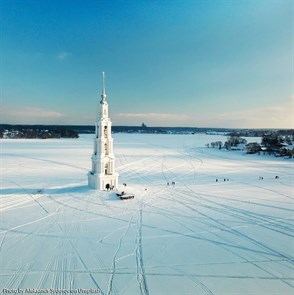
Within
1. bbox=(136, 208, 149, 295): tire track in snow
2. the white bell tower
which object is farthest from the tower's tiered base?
bbox=(136, 208, 149, 295): tire track in snow

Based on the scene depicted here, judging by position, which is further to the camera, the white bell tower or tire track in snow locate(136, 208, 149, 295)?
the white bell tower

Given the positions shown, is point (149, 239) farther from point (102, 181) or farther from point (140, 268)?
point (102, 181)

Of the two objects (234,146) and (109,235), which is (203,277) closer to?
(109,235)

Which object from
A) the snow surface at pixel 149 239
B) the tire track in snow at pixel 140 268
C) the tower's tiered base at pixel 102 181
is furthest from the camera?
the tower's tiered base at pixel 102 181

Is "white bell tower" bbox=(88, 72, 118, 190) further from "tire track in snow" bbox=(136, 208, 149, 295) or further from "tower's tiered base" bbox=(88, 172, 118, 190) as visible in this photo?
"tire track in snow" bbox=(136, 208, 149, 295)

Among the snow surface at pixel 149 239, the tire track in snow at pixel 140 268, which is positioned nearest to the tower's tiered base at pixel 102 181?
the snow surface at pixel 149 239

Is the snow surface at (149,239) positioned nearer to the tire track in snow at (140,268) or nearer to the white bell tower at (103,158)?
the tire track in snow at (140,268)

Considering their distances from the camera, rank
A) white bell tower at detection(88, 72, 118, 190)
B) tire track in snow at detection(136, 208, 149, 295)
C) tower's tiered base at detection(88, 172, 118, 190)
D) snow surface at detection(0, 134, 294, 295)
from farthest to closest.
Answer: white bell tower at detection(88, 72, 118, 190) < tower's tiered base at detection(88, 172, 118, 190) < snow surface at detection(0, 134, 294, 295) < tire track in snow at detection(136, 208, 149, 295)
